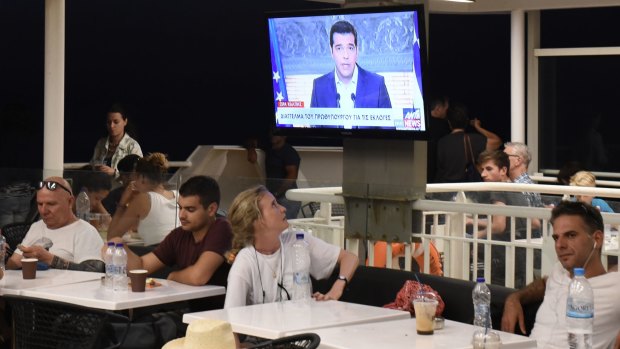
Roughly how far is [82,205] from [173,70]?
7985mm

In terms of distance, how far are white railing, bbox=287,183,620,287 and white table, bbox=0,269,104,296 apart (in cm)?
119

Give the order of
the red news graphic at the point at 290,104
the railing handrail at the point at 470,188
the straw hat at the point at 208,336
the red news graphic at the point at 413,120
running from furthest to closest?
the red news graphic at the point at 290,104 → the railing handrail at the point at 470,188 → the red news graphic at the point at 413,120 → the straw hat at the point at 208,336

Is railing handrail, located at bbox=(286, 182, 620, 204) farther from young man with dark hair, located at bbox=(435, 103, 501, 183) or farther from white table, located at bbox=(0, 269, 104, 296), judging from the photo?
young man with dark hair, located at bbox=(435, 103, 501, 183)

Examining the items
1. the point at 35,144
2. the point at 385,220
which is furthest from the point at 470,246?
the point at 35,144

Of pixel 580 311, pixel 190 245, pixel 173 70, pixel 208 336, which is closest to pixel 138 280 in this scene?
pixel 190 245

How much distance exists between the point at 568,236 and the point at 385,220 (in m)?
1.75

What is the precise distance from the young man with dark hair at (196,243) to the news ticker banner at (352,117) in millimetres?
754

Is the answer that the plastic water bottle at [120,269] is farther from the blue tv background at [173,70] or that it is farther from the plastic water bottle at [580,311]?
the blue tv background at [173,70]

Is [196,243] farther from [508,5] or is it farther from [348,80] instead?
[508,5]

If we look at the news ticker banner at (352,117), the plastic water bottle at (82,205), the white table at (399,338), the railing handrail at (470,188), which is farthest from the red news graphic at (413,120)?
the plastic water bottle at (82,205)

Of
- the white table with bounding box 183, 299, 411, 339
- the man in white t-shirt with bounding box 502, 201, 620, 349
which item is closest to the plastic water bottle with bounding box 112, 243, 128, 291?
the white table with bounding box 183, 299, 411, 339

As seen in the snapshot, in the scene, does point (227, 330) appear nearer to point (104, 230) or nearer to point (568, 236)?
point (568, 236)

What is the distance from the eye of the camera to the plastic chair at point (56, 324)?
174 inches

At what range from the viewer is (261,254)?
5086 millimetres
